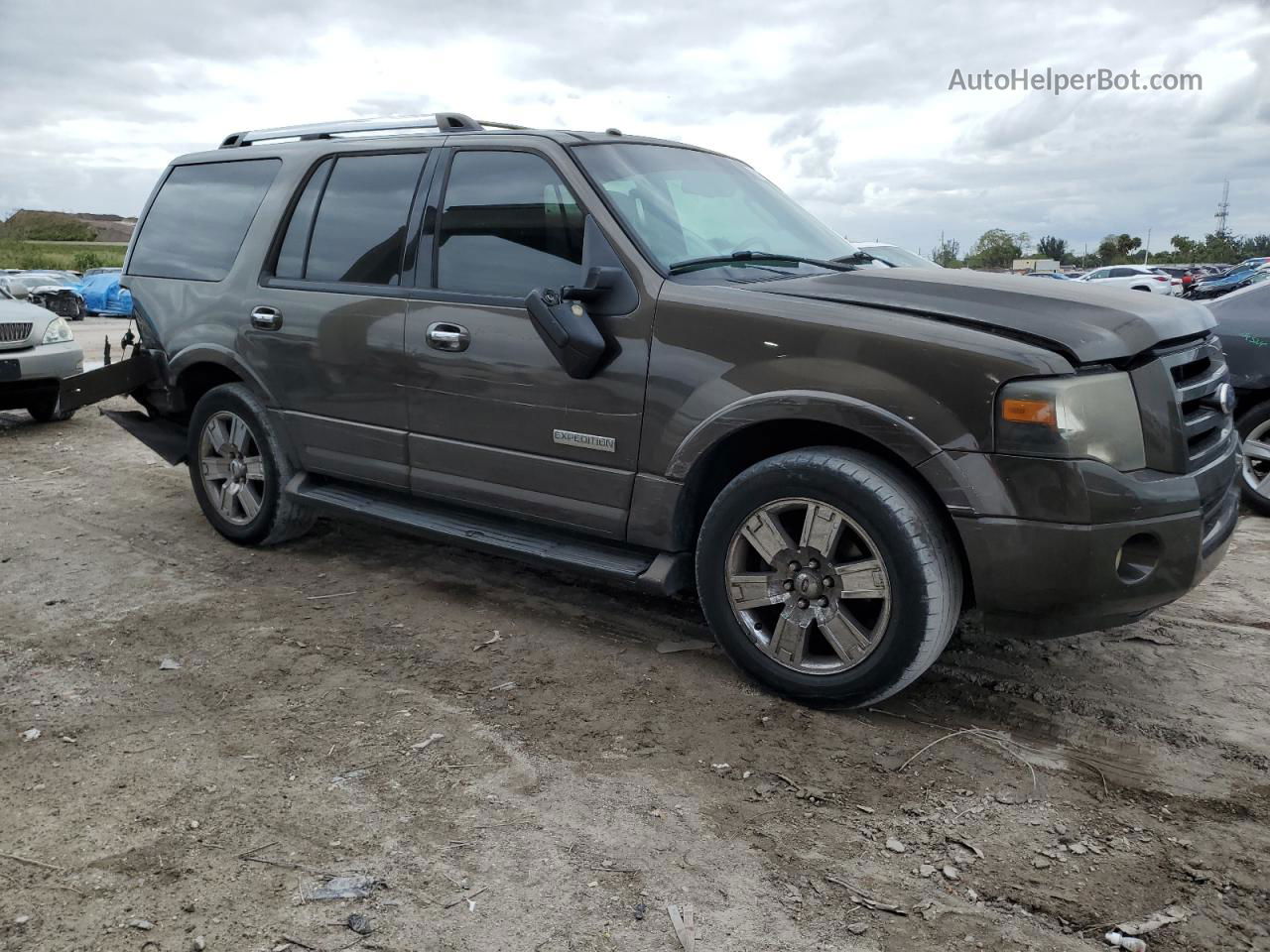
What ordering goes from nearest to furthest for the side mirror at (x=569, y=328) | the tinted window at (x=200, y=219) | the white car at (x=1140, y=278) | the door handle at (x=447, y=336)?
1. the side mirror at (x=569, y=328)
2. the door handle at (x=447, y=336)
3. the tinted window at (x=200, y=219)
4. the white car at (x=1140, y=278)

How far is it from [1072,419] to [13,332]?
925 cm

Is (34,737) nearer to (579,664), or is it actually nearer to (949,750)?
(579,664)

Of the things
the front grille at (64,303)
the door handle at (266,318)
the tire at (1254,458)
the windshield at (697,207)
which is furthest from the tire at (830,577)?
the front grille at (64,303)

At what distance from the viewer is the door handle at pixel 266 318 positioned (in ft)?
16.1

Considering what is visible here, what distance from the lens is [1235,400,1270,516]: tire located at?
625 centimetres

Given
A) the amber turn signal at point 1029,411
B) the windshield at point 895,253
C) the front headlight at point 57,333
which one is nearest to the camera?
the amber turn signal at point 1029,411

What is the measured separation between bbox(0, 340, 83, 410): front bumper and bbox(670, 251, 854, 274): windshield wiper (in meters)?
7.47

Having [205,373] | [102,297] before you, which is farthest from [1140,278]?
[205,373]

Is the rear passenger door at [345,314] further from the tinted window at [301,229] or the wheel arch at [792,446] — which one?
the wheel arch at [792,446]

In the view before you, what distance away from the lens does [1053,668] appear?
393 centimetres

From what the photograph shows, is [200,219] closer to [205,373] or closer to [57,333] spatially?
[205,373]

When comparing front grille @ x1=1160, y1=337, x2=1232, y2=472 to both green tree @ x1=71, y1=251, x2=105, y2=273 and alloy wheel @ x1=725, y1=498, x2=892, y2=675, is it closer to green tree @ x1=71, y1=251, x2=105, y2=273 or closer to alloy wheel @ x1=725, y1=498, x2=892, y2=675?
alloy wheel @ x1=725, y1=498, x2=892, y2=675

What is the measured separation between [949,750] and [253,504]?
374 cm

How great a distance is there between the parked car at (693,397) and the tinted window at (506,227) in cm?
1
